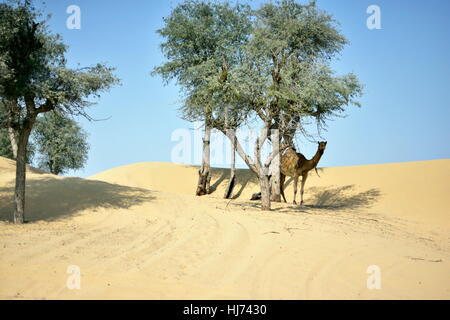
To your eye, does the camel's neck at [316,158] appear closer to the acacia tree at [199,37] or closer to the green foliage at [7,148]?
the acacia tree at [199,37]

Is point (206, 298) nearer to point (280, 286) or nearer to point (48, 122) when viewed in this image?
point (280, 286)

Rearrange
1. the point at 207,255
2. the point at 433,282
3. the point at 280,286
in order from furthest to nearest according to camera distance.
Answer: the point at 207,255 → the point at 433,282 → the point at 280,286

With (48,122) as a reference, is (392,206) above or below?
below

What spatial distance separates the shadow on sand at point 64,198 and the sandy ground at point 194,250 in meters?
0.04

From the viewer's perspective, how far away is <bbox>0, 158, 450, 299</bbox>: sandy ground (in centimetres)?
723

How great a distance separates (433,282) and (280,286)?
310 cm

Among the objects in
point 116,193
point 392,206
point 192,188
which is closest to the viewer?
point 116,193

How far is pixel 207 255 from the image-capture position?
927 cm

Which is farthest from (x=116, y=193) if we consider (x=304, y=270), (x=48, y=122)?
(x=48, y=122)

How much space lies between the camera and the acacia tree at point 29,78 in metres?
12.3

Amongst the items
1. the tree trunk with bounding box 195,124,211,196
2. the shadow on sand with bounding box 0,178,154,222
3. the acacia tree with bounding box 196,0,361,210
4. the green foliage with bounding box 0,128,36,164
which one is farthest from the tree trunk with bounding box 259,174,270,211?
the green foliage with bounding box 0,128,36,164

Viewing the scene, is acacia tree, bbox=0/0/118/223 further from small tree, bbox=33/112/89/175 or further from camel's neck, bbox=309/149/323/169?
small tree, bbox=33/112/89/175

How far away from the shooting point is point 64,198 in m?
15.9

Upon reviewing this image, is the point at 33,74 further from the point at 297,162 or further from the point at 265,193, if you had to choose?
the point at 297,162
